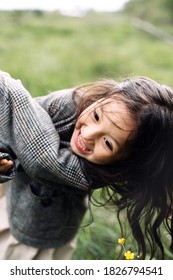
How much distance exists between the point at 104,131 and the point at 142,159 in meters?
0.19

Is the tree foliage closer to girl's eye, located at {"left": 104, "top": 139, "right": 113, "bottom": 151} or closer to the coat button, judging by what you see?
the coat button

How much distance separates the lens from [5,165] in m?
1.50

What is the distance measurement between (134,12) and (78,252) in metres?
12.1

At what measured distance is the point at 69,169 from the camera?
159 cm

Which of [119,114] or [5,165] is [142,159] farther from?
[5,165]

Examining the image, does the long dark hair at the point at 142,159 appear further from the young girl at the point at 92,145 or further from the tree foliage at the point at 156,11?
the tree foliage at the point at 156,11

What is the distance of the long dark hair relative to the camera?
1.57 metres

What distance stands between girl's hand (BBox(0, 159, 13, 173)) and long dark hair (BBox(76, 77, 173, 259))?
0.25 m

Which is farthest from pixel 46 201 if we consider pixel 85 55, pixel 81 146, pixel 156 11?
pixel 156 11

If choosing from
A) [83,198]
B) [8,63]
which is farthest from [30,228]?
[8,63]

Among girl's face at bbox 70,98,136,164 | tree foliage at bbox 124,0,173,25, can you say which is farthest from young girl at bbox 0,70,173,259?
tree foliage at bbox 124,0,173,25

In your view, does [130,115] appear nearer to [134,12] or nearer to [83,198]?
[83,198]

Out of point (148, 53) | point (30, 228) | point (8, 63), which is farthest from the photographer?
point (148, 53)
